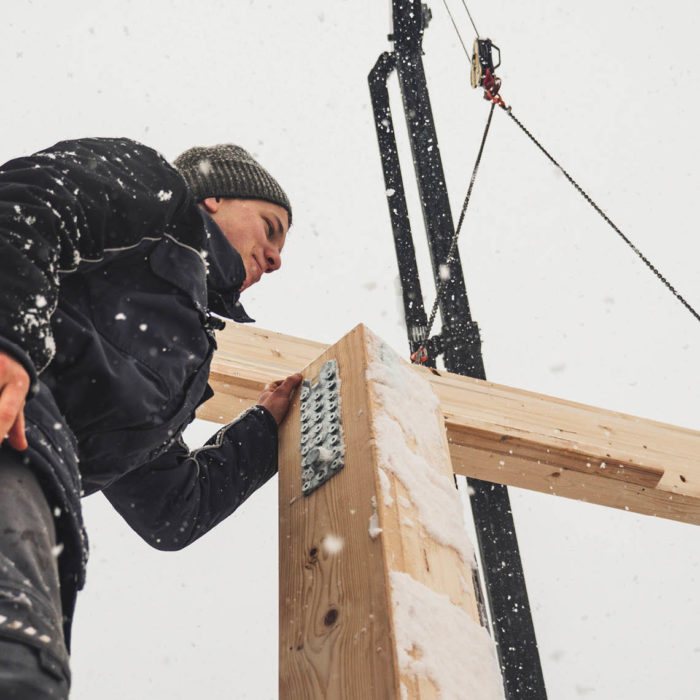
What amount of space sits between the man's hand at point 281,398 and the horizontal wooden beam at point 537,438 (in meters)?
0.27

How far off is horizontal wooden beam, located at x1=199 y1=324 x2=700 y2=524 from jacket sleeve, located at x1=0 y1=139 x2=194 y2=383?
0.75 m

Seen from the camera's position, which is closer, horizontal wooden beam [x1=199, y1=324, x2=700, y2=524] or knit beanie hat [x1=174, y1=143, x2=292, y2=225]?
knit beanie hat [x1=174, y1=143, x2=292, y2=225]

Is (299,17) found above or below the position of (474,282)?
above

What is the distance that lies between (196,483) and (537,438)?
91 centimetres

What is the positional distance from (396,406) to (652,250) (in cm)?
2501

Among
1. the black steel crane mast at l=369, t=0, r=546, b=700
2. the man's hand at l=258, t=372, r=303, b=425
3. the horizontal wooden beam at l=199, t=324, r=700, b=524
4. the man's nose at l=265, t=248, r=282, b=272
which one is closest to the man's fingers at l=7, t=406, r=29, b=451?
the man's hand at l=258, t=372, r=303, b=425

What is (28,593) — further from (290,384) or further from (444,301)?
(444,301)

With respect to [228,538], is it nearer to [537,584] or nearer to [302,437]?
[537,584]

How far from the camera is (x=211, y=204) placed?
6.10 feet

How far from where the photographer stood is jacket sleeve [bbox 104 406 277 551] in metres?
1.61

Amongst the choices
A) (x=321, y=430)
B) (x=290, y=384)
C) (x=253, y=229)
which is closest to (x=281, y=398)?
(x=290, y=384)

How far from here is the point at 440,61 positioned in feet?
105

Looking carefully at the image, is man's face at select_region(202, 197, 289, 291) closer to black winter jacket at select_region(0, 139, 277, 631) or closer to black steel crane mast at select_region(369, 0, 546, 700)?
black winter jacket at select_region(0, 139, 277, 631)

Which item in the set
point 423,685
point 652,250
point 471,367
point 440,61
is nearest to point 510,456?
point 423,685
